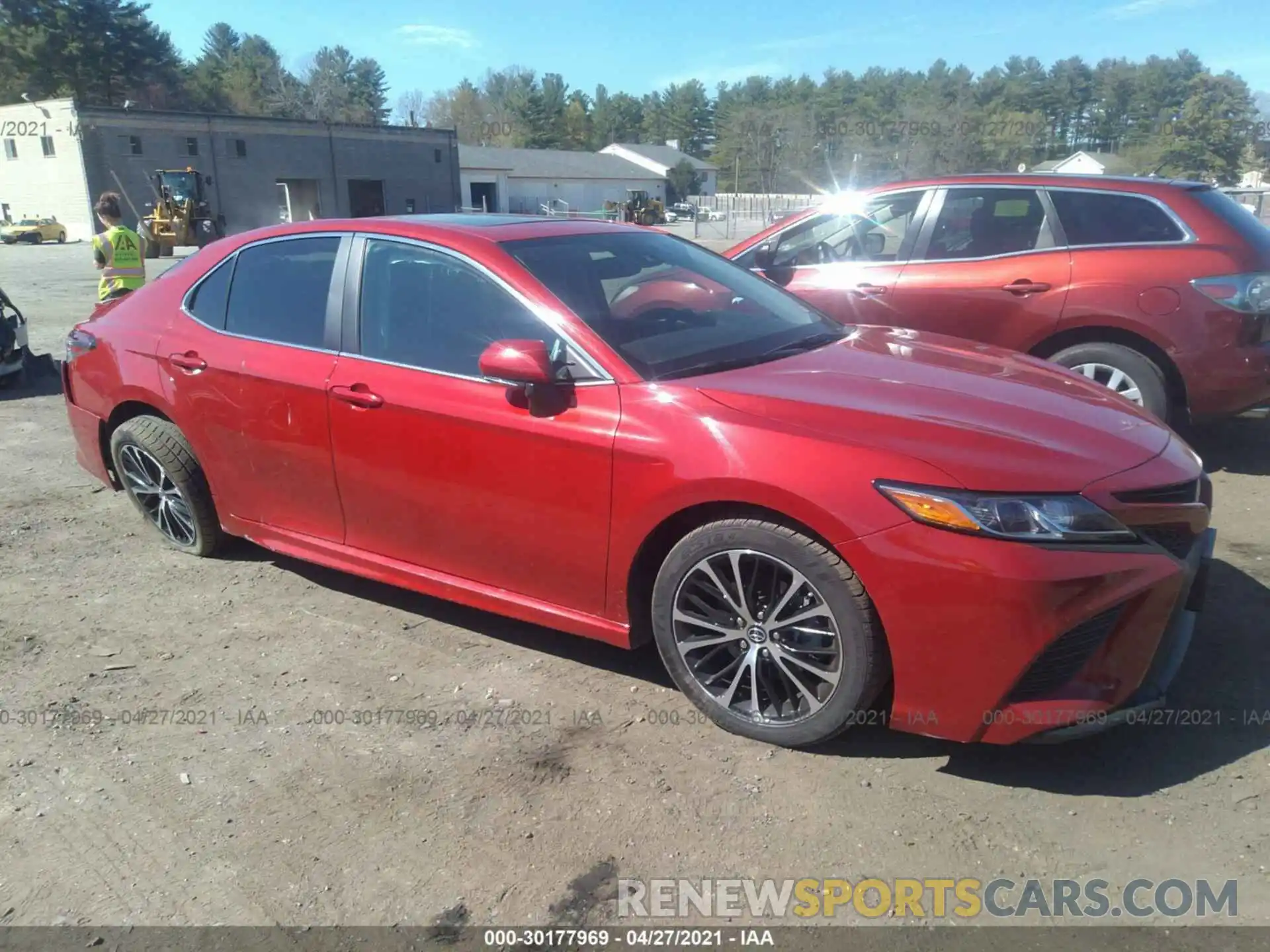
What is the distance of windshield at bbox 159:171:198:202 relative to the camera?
39.8 meters

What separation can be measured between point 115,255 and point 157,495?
220 inches

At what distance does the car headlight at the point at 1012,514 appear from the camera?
2537 mm

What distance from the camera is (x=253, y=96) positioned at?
90.3m

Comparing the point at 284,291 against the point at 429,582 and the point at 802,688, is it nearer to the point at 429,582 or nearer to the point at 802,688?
the point at 429,582

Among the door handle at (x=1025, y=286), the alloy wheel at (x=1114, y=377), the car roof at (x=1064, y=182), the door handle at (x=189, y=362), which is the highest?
the car roof at (x=1064, y=182)

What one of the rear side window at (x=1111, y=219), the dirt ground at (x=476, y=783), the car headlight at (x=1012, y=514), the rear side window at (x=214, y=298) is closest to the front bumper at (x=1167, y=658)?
the dirt ground at (x=476, y=783)

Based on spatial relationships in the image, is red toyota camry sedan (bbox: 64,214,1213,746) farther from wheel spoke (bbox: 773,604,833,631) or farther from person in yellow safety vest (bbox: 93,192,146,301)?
person in yellow safety vest (bbox: 93,192,146,301)

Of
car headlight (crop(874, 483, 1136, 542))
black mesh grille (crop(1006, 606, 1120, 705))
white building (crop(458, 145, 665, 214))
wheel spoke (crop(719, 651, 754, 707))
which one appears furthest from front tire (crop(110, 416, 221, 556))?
white building (crop(458, 145, 665, 214))

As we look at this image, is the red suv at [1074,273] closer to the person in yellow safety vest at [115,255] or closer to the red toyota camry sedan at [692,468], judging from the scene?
the red toyota camry sedan at [692,468]

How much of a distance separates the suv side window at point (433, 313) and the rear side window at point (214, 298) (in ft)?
3.01

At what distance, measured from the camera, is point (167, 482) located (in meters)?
4.56

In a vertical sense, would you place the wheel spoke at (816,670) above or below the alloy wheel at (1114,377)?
below

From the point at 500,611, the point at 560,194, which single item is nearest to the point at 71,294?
the point at 500,611

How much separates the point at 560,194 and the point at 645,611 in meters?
77.4
